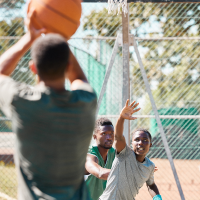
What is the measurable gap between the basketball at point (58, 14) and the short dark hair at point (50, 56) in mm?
370

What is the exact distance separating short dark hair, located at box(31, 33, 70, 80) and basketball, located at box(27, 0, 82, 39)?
370 mm

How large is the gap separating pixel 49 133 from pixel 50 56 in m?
0.32

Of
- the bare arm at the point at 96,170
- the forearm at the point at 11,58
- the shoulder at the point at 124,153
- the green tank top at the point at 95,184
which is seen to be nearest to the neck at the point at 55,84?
the forearm at the point at 11,58

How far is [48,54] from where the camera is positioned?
50.3 inches

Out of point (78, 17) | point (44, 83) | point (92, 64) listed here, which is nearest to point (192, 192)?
point (92, 64)

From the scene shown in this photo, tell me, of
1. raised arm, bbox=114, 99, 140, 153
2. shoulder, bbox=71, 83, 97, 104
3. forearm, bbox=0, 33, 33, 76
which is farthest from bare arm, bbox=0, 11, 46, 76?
raised arm, bbox=114, 99, 140, 153

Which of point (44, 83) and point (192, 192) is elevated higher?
point (44, 83)

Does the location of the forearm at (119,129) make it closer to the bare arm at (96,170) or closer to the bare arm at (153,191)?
the bare arm at (96,170)

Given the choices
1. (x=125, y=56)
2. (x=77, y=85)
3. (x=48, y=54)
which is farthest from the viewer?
(x=125, y=56)

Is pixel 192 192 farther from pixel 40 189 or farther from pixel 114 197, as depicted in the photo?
pixel 40 189

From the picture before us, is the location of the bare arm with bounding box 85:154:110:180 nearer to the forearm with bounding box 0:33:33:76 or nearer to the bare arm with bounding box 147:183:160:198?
the bare arm with bounding box 147:183:160:198

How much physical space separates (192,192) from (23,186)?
5.42m

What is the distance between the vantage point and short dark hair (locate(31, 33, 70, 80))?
1.28 metres

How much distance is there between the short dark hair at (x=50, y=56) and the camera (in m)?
1.28
